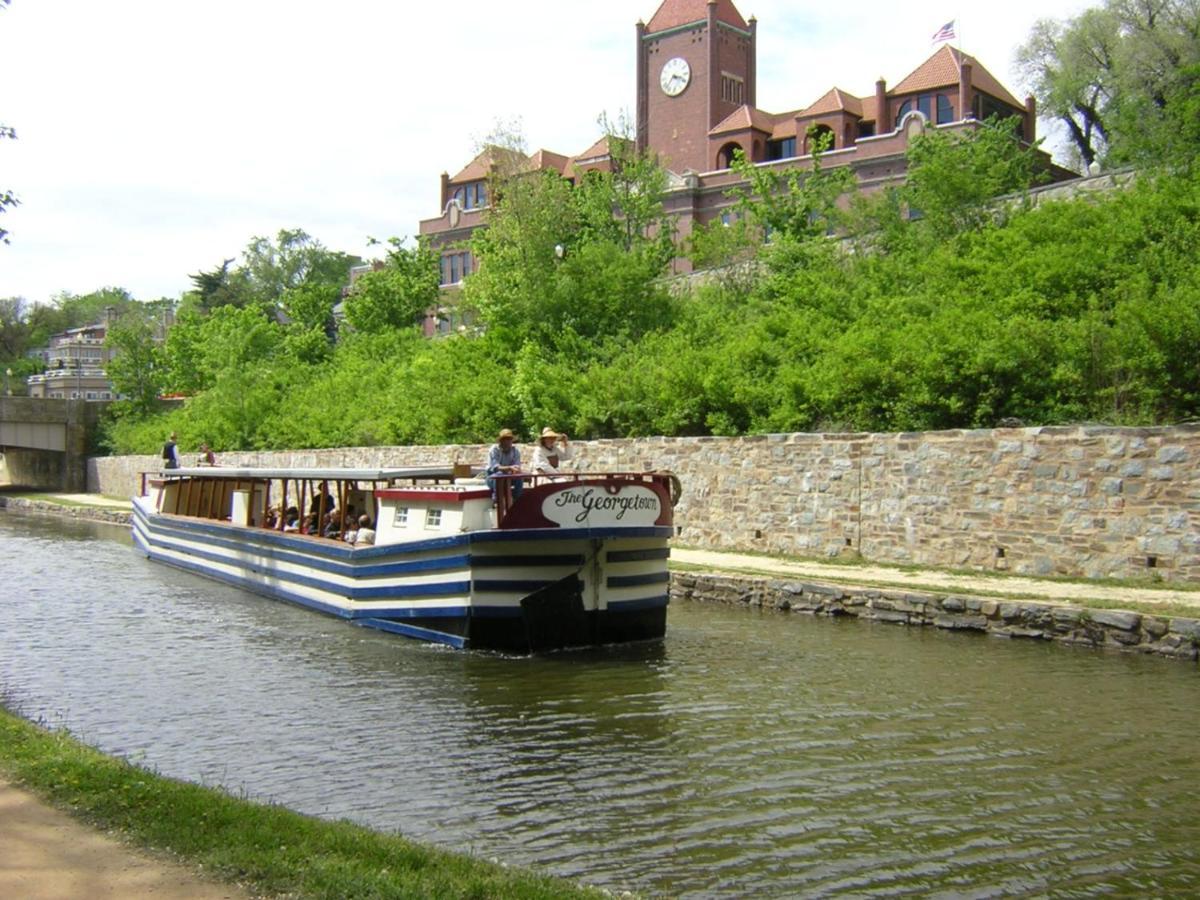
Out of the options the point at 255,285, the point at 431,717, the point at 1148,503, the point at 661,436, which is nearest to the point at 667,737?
the point at 431,717

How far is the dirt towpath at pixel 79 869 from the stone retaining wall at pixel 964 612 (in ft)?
35.7

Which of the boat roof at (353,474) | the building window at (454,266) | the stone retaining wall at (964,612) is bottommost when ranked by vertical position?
the stone retaining wall at (964,612)

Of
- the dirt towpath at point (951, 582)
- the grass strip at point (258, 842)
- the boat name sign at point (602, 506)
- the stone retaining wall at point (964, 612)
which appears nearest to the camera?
the grass strip at point (258, 842)

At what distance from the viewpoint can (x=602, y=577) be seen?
15.0 m

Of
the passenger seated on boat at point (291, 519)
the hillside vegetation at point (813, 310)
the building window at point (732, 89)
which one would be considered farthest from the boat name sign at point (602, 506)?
the building window at point (732, 89)

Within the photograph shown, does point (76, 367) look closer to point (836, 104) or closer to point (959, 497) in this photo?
point (836, 104)

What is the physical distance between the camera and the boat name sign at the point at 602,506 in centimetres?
1438

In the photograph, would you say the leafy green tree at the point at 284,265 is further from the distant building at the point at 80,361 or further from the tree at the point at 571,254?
the tree at the point at 571,254

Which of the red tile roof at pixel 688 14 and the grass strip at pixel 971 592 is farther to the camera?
the red tile roof at pixel 688 14

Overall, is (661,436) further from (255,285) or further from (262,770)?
(255,285)

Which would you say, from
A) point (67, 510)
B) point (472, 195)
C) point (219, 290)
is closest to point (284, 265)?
point (219, 290)

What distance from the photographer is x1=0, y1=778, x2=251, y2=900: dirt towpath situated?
19.0 ft

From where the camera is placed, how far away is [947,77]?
5822cm

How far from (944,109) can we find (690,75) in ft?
54.0
